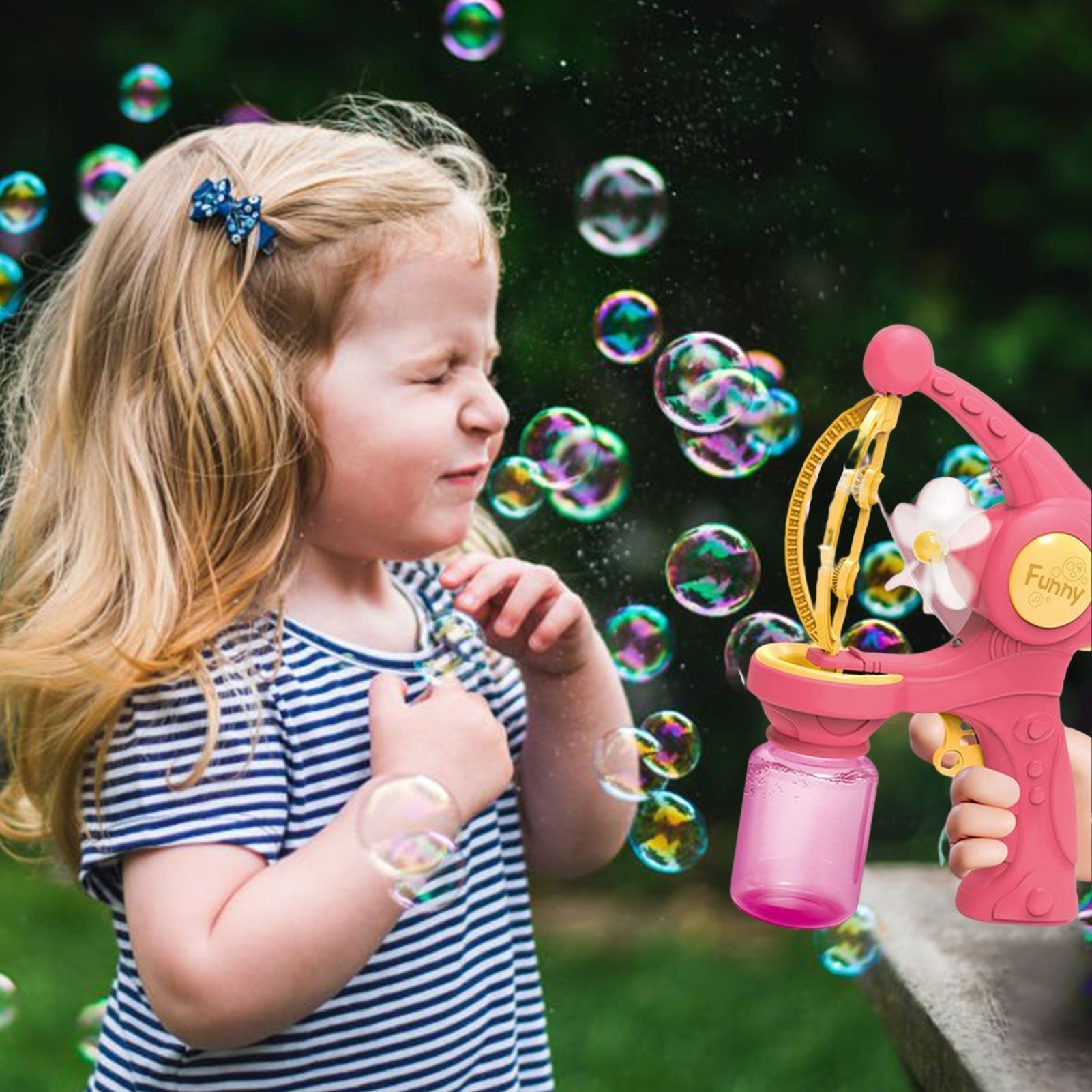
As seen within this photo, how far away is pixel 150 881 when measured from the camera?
1.31 meters

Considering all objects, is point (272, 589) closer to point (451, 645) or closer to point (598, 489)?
point (451, 645)

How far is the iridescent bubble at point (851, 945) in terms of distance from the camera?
1.79m

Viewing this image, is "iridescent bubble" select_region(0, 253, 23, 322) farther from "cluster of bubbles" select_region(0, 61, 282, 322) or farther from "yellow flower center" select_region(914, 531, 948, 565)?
"yellow flower center" select_region(914, 531, 948, 565)

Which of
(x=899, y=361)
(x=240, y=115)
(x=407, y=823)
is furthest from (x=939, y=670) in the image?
(x=240, y=115)

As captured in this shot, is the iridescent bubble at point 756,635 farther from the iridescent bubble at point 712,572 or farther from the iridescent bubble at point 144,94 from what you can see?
the iridescent bubble at point 144,94

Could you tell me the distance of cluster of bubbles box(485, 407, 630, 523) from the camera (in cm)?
182

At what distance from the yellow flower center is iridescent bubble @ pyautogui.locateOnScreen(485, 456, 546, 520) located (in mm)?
741

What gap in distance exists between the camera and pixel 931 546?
1.13 m

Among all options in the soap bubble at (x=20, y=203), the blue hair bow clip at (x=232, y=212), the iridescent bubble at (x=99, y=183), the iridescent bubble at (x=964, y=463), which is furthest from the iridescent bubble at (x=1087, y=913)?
the soap bubble at (x=20, y=203)

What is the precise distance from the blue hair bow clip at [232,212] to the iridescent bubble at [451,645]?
36cm

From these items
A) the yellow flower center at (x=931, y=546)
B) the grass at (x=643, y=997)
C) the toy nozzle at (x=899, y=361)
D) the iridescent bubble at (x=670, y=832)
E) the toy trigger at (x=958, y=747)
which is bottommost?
the grass at (x=643, y=997)

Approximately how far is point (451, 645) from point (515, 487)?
0.98ft

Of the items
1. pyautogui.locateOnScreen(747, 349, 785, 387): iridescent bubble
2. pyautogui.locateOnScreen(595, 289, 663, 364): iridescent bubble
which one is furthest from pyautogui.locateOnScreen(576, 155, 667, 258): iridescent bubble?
pyautogui.locateOnScreen(747, 349, 785, 387): iridescent bubble

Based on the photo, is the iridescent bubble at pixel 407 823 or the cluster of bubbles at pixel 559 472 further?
the cluster of bubbles at pixel 559 472
